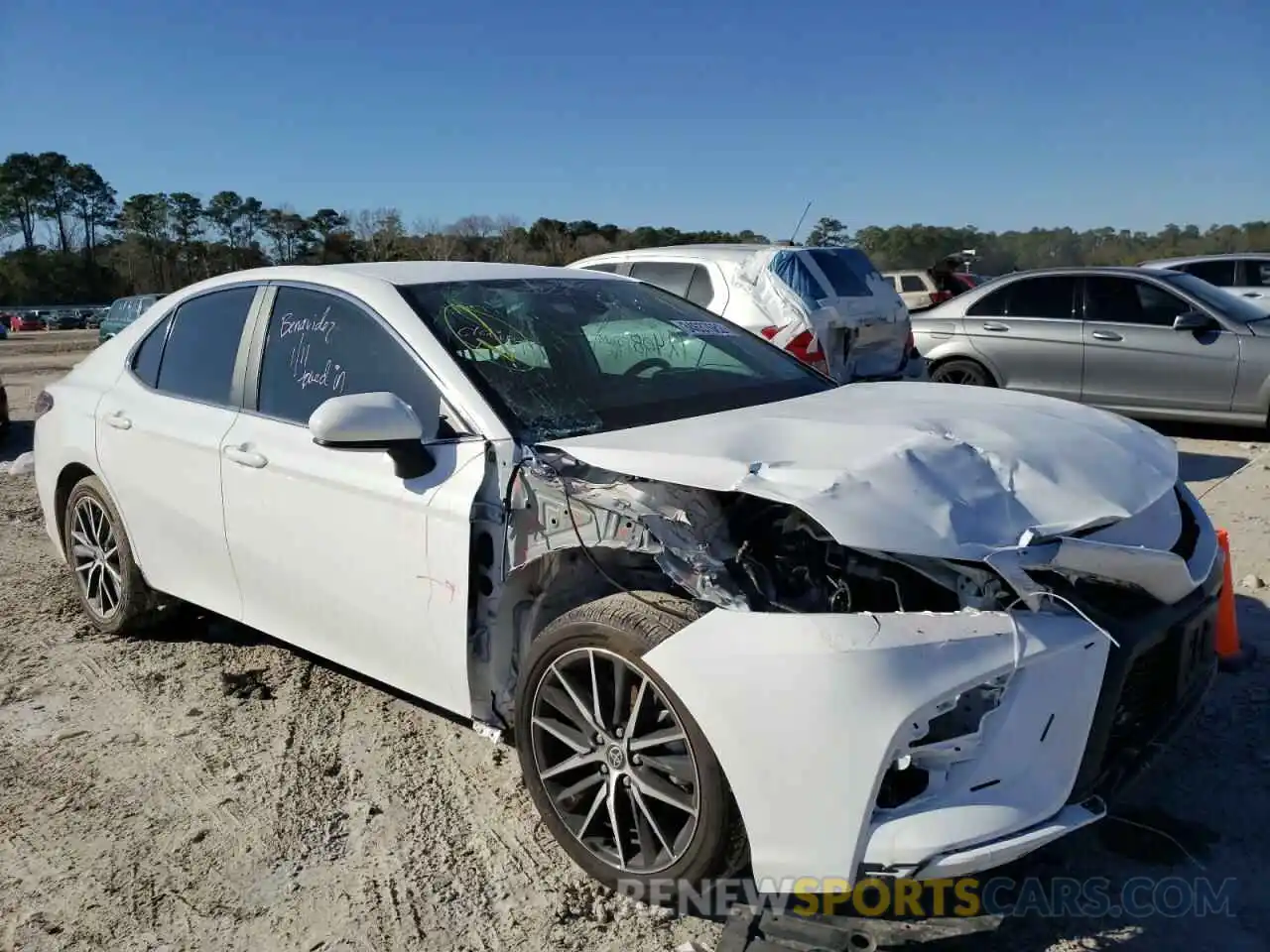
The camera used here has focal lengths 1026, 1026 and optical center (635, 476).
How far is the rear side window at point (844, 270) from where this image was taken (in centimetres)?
817

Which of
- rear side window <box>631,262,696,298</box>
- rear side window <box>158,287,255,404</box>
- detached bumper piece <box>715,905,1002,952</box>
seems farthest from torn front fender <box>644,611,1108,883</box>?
rear side window <box>631,262,696,298</box>

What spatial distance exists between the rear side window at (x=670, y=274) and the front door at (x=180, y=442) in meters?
4.58

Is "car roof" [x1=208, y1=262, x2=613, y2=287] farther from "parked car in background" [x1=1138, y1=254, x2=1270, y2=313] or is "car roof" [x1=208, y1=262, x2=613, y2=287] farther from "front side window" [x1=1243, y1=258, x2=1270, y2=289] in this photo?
"front side window" [x1=1243, y1=258, x2=1270, y2=289]

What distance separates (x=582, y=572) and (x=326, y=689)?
172cm

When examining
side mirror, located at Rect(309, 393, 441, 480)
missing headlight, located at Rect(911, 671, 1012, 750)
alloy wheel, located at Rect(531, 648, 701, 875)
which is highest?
side mirror, located at Rect(309, 393, 441, 480)

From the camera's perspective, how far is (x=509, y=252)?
154 feet

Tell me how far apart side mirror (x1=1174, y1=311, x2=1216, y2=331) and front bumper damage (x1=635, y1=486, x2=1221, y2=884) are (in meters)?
7.18

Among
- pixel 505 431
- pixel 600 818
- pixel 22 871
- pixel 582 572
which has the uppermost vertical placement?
pixel 505 431

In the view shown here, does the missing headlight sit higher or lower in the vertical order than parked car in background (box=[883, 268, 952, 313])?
lower

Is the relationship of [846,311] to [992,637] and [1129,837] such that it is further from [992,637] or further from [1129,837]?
[992,637]

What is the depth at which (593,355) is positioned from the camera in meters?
3.55

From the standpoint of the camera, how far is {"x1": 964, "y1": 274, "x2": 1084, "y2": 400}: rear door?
927cm

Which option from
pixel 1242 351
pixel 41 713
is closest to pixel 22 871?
pixel 41 713

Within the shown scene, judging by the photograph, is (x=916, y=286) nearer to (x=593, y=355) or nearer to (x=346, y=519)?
(x=593, y=355)
